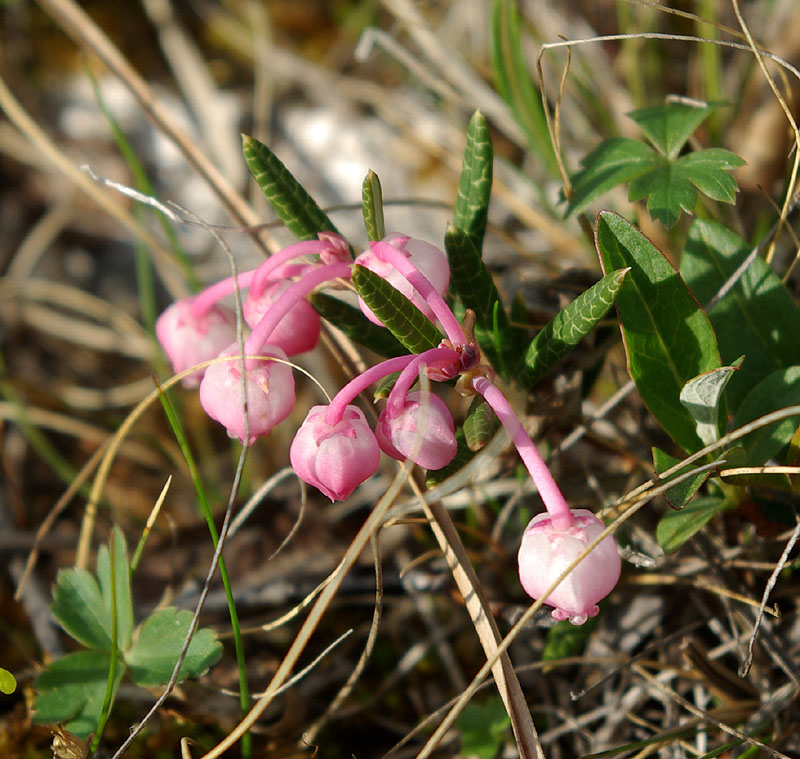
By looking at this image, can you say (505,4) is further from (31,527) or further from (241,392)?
(31,527)

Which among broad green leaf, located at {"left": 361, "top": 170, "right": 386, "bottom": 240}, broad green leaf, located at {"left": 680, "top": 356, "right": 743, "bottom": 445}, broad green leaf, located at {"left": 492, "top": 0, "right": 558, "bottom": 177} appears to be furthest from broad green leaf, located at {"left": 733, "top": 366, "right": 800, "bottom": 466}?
broad green leaf, located at {"left": 492, "top": 0, "right": 558, "bottom": 177}

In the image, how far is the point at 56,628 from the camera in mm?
1598

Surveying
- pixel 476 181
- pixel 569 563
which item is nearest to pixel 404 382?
pixel 569 563

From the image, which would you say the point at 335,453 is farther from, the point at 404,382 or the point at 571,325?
the point at 571,325

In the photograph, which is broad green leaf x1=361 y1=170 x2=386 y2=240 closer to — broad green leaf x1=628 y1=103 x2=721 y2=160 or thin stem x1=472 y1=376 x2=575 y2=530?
thin stem x1=472 y1=376 x2=575 y2=530

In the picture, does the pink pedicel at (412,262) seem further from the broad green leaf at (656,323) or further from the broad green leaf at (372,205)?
the broad green leaf at (656,323)

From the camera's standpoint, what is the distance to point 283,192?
121cm

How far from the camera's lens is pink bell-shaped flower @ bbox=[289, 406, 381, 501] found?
3.26 ft

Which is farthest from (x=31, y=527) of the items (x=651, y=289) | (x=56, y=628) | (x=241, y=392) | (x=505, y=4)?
(x=505, y=4)

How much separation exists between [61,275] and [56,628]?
54.8 inches

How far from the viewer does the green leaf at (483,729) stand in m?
1.32

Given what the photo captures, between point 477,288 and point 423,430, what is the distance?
1.20ft

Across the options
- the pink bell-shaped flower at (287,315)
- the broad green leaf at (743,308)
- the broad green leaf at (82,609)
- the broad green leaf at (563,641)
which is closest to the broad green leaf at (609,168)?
the broad green leaf at (743,308)

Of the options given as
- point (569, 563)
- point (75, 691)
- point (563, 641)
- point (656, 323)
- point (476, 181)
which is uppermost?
point (476, 181)
